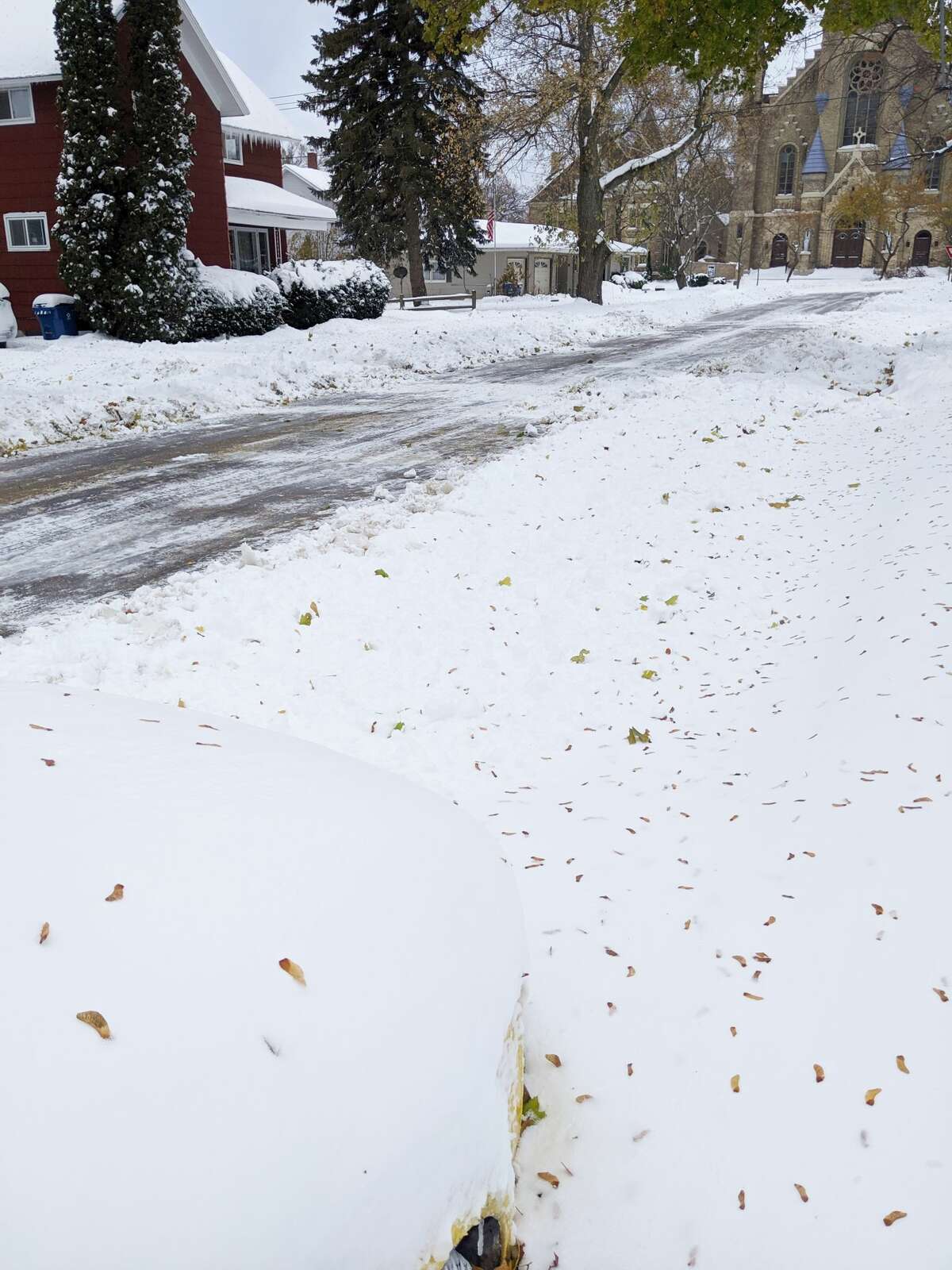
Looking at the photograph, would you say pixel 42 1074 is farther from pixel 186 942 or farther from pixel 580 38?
pixel 580 38

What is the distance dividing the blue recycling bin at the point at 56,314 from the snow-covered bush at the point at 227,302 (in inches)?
113

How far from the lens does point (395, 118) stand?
28.6m

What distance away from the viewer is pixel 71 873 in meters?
1.52

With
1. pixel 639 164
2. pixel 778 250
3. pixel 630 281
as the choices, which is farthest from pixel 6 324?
pixel 778 250

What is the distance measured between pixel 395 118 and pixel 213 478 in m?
24.6

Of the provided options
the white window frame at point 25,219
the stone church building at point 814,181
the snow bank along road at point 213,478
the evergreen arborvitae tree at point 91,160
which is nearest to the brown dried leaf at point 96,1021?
the snow bank along road at point 213,478

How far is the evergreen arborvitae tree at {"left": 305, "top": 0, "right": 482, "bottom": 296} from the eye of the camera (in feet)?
90.7

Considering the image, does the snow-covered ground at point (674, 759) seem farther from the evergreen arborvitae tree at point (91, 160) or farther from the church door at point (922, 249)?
the church door at point (922, 249)

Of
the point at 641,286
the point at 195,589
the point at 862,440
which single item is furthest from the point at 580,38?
the point at 641,286

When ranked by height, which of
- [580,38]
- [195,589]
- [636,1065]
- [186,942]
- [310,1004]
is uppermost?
[580,38]

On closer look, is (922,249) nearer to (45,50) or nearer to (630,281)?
(630,281)

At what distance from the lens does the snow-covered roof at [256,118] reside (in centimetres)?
2764

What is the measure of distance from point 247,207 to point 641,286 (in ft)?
110

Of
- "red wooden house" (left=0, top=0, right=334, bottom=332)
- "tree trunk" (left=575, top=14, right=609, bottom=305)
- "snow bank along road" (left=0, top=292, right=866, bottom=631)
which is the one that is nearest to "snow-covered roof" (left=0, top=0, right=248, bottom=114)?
"red wooden house" (left=0, top=0, right=334, bottom=332)
